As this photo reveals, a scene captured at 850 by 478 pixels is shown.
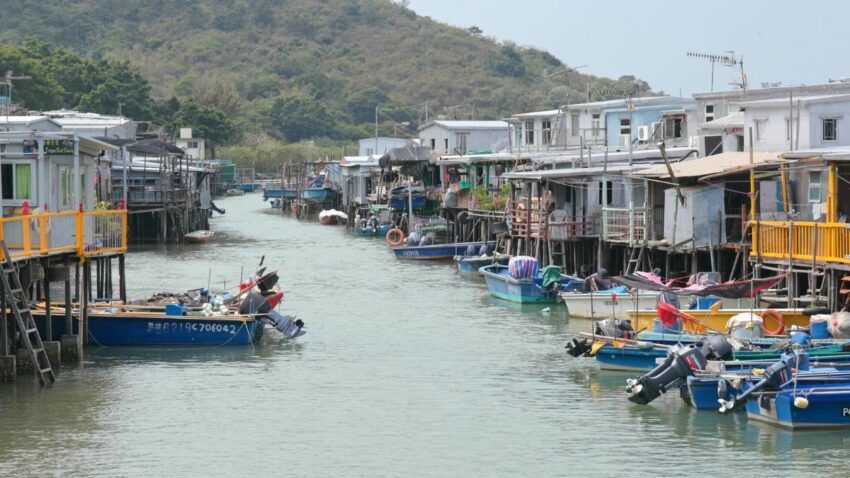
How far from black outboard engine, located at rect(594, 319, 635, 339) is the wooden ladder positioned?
11.2m

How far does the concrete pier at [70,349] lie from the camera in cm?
3159

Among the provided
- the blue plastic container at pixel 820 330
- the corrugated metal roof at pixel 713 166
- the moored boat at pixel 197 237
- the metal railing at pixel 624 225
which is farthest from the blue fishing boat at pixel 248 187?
the blue plastic container at pixel 820 330

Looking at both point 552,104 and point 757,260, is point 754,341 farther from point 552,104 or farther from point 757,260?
point 552,104

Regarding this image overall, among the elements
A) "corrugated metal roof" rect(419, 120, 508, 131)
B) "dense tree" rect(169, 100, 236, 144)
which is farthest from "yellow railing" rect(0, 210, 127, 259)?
"dense tree" rect(169, 100, 236, 144)

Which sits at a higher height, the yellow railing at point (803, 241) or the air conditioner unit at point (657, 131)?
the air conditioner unit at point (657, 131)

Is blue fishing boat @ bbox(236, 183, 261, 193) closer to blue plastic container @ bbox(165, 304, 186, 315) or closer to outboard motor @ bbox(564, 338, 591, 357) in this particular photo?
blue plastic container @ bbox(165, 304, 186, 315)

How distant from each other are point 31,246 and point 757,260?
684 inches

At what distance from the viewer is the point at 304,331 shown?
36125 millimetres

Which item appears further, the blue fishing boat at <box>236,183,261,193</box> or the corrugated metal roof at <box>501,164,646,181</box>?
the blue fishing boat at <box>236,183,261,193</box>

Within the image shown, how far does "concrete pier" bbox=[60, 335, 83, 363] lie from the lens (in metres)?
31.6

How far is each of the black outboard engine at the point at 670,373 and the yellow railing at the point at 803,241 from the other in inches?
284

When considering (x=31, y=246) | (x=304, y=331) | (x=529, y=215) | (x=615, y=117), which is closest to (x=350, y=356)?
(x=304, y=331)

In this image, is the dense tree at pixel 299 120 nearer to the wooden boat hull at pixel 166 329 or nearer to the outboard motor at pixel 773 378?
the wooden boat hull at pixel 166 329

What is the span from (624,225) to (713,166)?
15.3 ft
